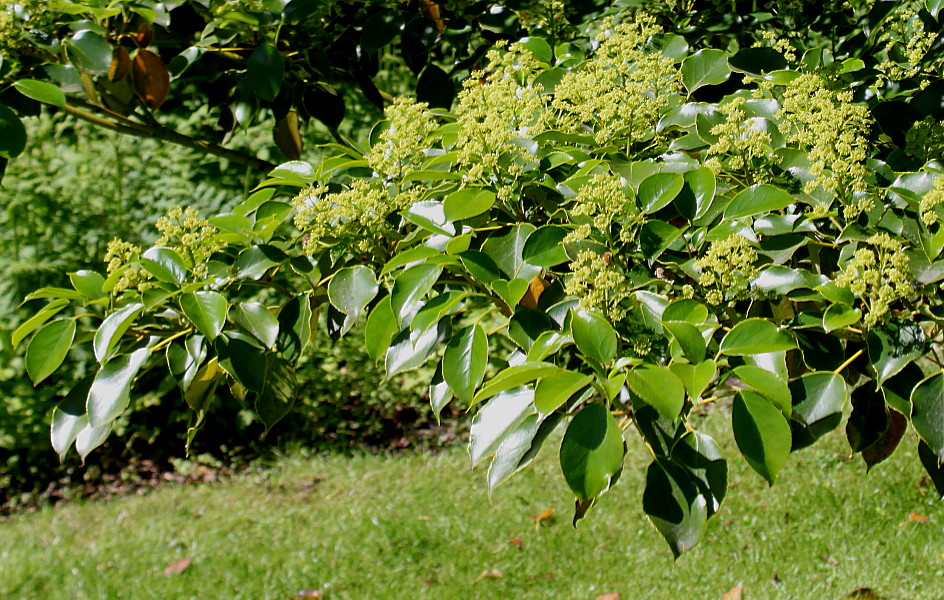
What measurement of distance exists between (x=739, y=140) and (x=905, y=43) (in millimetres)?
783

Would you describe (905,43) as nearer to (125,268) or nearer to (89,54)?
(125,268)

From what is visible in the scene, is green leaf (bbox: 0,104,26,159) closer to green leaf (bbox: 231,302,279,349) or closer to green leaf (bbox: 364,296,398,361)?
green leaf (bbox: 231,302,279,349)

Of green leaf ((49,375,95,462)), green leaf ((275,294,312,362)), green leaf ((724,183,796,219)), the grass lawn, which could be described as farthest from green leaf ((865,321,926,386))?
the grass lawn

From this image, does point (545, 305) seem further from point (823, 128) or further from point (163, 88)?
point (163, 88)

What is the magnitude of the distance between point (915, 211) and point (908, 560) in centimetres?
296

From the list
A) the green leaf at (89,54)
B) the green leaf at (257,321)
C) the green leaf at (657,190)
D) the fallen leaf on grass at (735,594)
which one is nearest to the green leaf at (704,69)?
the green leaf at (657,190)

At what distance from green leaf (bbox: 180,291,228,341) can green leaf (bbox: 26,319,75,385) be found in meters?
0.29

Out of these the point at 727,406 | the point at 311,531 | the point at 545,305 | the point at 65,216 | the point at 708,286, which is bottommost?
the point at 727,406

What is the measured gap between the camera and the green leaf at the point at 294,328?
1.54 metres

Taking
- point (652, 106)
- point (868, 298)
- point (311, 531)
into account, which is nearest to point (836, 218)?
point (868, 298)

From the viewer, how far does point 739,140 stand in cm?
138

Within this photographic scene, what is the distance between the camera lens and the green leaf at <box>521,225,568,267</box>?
1.34 meters

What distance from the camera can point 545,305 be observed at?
1519 mm

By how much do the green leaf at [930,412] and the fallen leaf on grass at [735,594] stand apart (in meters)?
2.51
